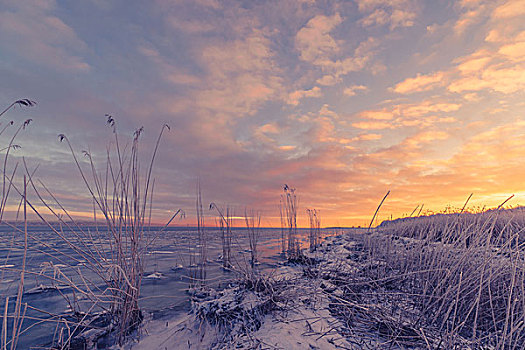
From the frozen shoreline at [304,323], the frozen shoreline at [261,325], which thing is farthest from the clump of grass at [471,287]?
the frozen shoreline at [261,325]

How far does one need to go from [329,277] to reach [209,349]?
6.39 ft

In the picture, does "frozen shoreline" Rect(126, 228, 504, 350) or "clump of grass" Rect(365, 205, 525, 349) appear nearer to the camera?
"frozen shoreline" Rect(126, 228, 504, 350)

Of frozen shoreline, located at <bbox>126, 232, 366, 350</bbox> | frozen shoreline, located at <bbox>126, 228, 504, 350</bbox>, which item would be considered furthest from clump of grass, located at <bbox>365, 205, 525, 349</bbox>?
frozen shoreline, located at <bbox>126, 232, 366, 350</bbox>

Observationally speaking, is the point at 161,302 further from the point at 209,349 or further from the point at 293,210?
the point at 293,210

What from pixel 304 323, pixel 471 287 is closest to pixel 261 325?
pixel 304 323

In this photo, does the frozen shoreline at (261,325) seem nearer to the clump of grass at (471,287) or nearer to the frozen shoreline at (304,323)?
the frozen shoreline at (304,323)

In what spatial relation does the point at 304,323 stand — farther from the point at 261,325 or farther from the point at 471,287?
the point at 471,287

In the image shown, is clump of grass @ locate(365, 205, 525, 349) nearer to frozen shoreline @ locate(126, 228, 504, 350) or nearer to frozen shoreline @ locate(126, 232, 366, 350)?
frozen shoreline @ locate(126, 228, 504, 350)

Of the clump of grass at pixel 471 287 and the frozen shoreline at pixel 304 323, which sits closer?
the frozen shoreline at pixel 304 323

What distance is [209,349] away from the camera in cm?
246

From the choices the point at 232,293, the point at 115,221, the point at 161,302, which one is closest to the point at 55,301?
the point at 161,302

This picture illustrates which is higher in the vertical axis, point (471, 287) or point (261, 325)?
point (471, 287)

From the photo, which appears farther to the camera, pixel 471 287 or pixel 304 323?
pixel 471 287

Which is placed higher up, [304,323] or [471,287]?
[471,287]
